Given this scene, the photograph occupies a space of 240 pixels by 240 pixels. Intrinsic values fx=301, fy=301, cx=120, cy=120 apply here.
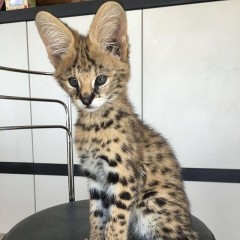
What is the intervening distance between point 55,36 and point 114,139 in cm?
29

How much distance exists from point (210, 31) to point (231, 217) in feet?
2.57

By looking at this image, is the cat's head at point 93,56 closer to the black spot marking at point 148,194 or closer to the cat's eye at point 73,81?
the cat's eye at point 73,81

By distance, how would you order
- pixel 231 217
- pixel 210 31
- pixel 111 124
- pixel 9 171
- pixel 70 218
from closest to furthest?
1. pixel 111 124
2. pixel 70 218
3. pixel 210 31
4. pixel 231 217
5. pixel 9 171

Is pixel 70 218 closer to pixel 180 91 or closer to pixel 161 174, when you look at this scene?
pixel 161 174

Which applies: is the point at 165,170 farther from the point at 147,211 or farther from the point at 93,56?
the point at 93,56

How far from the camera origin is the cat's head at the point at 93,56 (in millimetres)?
689

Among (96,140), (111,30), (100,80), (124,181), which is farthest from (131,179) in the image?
(111,30)

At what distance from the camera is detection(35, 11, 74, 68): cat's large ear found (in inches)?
27.8

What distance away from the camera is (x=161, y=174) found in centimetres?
77

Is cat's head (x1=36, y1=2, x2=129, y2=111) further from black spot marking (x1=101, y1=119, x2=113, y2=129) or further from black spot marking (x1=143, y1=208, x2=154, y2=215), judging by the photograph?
black spot marking (x1=143, y1=208, x2=154, y2=215)

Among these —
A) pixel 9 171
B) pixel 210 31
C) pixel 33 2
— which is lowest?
pixel 9 171

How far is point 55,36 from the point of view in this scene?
0.74 metres

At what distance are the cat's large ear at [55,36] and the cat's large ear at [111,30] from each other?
0.20 feet

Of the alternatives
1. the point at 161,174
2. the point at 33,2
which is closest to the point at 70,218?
the point at 161,174
